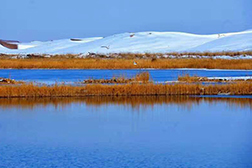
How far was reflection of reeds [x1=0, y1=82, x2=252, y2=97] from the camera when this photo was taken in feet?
49.8

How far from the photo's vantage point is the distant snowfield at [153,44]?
135ft

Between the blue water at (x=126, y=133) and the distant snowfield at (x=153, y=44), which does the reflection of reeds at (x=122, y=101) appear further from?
the distant snowfield at (x=153, y=44)

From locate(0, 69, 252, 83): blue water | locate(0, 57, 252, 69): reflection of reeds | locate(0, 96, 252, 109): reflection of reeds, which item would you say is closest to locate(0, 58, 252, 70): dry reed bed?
locate(0, 57, 252, 69): reflection of reeds

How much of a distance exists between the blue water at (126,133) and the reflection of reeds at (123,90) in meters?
0.81

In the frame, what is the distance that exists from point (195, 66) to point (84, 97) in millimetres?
12488

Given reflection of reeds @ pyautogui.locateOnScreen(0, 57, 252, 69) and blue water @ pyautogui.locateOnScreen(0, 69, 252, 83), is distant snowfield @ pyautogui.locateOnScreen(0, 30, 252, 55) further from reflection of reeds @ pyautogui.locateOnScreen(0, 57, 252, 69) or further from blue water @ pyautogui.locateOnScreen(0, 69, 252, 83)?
blue water @ pyautogui.locateOnScreen(0, 69, 252, 83)

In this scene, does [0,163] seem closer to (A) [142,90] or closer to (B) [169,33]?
(A) [142,90]

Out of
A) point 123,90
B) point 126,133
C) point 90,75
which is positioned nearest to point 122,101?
point 123,90

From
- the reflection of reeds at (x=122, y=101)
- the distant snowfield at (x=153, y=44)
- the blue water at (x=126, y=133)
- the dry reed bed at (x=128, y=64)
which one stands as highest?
the distant snowfield at (x=153, y=44)

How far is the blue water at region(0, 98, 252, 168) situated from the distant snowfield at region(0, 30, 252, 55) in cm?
2435

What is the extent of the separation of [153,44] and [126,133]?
38435mm

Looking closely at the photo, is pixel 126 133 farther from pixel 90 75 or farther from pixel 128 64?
pixel 128 64

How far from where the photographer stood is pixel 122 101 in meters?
14.5

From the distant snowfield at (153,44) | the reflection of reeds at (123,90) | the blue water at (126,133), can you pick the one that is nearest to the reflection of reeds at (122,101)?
the blue water at (126,133)
